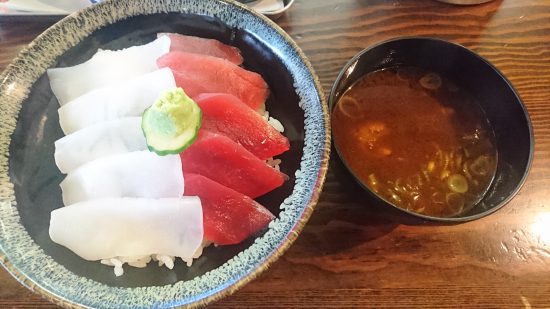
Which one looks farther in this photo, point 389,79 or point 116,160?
point 389,79

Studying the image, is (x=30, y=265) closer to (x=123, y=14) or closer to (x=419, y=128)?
(x=123, y=14)

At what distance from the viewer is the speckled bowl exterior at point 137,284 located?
109 cm

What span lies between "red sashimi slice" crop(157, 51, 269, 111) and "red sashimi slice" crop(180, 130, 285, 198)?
0.19 metres

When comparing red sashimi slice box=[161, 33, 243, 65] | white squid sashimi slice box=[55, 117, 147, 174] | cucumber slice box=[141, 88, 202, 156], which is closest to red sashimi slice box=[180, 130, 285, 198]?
cucumber slice box=[141, 88, 202, 156]

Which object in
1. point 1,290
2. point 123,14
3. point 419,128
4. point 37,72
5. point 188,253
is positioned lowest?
point 1,290

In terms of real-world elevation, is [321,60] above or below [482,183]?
above

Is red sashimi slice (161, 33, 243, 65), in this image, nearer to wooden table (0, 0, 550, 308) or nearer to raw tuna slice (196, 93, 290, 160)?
raw tuna slice (196, 93, 290, 160)

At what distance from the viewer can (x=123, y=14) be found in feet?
4.94

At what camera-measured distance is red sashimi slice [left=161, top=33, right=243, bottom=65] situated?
4.93 ft

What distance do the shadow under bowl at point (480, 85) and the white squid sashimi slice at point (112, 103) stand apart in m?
0.54

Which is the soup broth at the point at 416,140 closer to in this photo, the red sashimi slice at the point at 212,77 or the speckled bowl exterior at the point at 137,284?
the speckled bowl exterior at the point at 137,284

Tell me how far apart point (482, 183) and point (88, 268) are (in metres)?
1.15

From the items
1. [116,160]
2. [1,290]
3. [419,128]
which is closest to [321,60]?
[419,128]

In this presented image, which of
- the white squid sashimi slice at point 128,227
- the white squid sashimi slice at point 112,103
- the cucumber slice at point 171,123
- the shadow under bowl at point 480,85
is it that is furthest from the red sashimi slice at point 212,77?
the white squid sashimi slice at point 128,227
